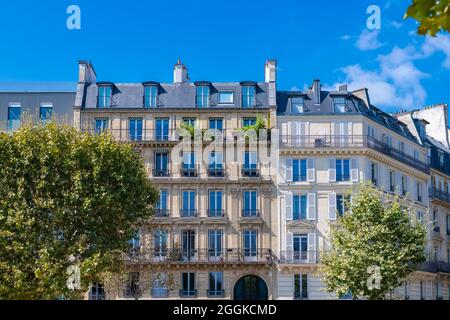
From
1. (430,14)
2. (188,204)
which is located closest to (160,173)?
(188,204)

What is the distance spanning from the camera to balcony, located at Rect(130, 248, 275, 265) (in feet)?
191

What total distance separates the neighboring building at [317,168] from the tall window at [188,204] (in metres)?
6.16

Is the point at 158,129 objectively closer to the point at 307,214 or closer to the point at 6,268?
the point at 307,214

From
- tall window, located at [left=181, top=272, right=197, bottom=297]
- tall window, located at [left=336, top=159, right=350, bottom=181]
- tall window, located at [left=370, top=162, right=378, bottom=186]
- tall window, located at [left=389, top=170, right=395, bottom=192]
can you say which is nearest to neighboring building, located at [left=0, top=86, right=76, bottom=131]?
tall window, located at [left=181, top=272, right=197, bottom=297]

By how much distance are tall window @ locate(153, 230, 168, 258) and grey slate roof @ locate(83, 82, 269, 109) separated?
9.58m

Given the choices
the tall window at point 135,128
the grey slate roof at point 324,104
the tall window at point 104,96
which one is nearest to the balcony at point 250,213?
the grey slate roof at point 324,104

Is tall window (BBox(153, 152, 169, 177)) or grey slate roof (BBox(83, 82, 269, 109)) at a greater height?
grey slate roof (BBox(83, 82, 269, 109))

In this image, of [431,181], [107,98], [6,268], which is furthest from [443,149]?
[6,268]

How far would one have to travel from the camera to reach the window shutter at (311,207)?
5915 centimetres

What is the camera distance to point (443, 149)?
74.6 meters

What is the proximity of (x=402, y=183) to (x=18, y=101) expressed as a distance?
1186 inches

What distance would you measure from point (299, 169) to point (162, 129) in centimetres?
1045

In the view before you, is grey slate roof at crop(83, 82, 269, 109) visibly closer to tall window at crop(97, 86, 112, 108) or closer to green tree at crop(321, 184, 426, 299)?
tall window at crop(97, 86, 112, 108)

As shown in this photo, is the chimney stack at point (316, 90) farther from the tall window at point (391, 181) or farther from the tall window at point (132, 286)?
the tall window at point (132, 286)
